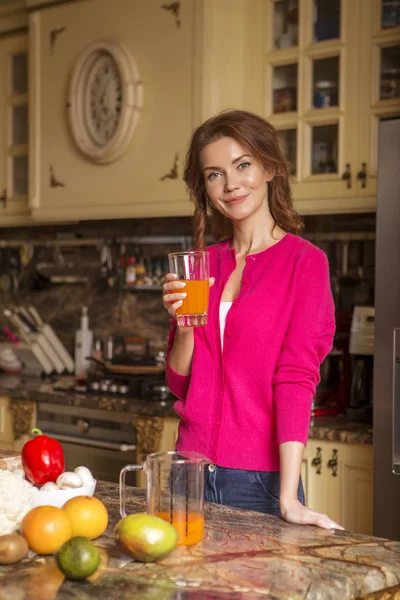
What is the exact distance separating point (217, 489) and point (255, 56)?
2.11 meters

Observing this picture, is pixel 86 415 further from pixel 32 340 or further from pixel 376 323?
pixel 376 323

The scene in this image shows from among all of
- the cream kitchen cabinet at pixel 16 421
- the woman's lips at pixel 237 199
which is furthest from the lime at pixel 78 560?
the cream kitchen cabinet at pixel 16 421

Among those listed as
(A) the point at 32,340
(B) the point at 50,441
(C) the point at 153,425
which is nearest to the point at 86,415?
(C) the point at 153,425

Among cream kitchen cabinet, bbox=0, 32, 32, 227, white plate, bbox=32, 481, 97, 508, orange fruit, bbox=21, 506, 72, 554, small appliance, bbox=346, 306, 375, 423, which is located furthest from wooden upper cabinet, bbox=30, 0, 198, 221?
orange fruit, bbox=21, 506, 72, 554

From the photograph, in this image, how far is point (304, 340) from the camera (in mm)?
1833

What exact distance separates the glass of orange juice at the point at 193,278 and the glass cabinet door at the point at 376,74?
5.11ft

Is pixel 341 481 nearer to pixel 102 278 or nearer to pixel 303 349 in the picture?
pixel 303 349

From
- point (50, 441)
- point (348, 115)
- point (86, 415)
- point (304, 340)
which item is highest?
point (348, 115)

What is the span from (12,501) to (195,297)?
1.86 feet

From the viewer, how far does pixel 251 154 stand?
1938mm

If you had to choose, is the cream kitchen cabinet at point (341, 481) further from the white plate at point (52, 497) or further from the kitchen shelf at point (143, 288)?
the white plate at point (52, 497)

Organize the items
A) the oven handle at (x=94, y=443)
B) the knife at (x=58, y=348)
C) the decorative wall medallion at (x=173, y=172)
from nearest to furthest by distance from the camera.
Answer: the oven handle at (x=94, y=443), the decorative wall medallion at (x=173, y=172), the knife at (x=58, y=348)

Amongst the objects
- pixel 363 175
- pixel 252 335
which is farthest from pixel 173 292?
pixel 363 175

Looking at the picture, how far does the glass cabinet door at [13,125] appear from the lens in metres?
4.33
